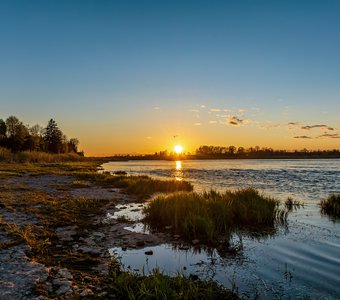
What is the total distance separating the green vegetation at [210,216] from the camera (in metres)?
13.8

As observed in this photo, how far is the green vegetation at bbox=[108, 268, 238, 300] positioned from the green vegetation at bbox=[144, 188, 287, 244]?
4.96 m

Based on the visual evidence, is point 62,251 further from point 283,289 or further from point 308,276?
point 308,276

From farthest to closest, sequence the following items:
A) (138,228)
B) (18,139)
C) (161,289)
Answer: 1. (18,139)
2. (138,228)
3. (161,289)

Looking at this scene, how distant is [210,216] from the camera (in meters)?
15.4

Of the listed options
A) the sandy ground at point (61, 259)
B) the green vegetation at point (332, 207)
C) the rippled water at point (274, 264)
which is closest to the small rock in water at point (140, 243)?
the sandy ground at point (61, 259)

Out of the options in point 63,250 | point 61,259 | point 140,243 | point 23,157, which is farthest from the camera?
point 23,157

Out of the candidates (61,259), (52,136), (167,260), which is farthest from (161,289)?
(52,136)

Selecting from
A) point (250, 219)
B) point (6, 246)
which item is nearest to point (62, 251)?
point (6, 246)

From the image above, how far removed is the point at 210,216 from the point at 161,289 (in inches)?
331

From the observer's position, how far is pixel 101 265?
31.5 feet

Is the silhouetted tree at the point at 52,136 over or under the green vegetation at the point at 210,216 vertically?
over

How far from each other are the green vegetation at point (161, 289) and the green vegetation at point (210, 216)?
4.96 metres

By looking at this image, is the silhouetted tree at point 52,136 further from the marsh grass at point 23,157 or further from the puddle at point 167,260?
the puddle at point 167,260

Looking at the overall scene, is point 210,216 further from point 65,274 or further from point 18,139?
point 18,139
